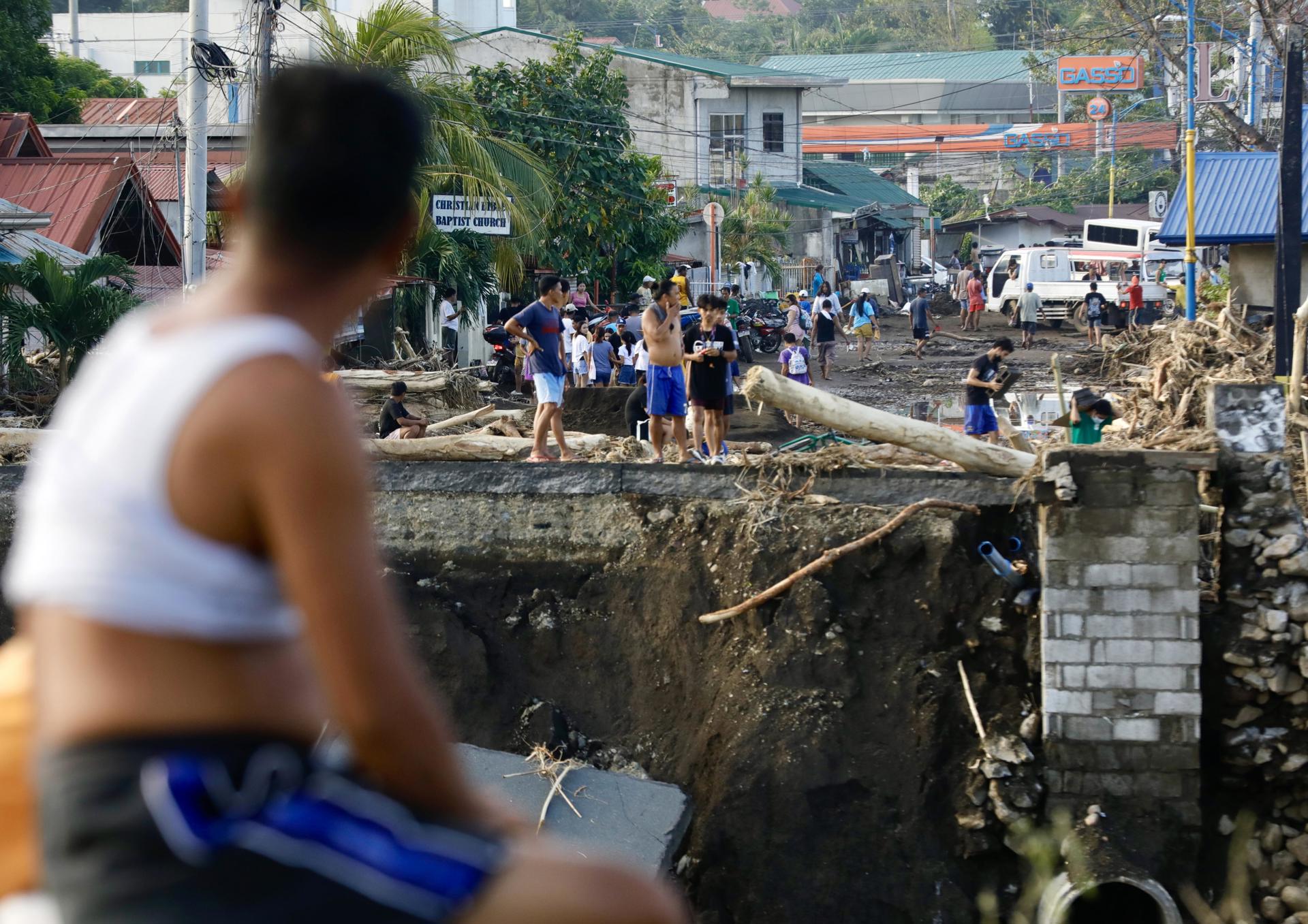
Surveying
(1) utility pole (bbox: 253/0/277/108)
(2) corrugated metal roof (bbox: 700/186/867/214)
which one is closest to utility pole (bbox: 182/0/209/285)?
(1) utility pole (bbox: 253/0/277/108)

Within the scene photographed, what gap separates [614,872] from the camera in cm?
154

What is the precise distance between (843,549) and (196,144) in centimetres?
706

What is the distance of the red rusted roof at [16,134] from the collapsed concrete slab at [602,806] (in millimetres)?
16054

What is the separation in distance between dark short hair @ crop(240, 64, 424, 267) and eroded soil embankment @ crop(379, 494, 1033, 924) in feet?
22.2

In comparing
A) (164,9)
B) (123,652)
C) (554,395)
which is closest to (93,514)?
(123,652)

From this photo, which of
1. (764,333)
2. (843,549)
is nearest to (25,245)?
(843,549)

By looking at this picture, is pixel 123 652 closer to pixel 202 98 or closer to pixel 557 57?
pixel 202 98

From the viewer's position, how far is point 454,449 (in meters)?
10.3

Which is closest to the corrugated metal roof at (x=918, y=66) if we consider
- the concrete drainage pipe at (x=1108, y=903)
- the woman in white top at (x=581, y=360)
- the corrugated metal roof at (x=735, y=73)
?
the corrugated metal roof at (x=735, y=73)

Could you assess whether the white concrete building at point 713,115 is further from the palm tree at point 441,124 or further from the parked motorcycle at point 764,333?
the palm tree at point 441,124

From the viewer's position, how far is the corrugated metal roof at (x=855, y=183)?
47188 mm

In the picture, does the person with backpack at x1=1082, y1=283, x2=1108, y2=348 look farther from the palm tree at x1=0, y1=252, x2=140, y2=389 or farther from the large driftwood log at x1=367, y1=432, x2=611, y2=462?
A: the palm tree at x1=0, y1=252, x2=140, y2=389

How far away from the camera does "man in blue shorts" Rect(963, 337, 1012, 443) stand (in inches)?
480

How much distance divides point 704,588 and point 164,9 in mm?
64793
